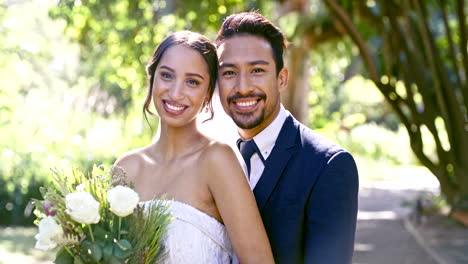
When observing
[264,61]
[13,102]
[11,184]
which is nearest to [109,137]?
[11,184]

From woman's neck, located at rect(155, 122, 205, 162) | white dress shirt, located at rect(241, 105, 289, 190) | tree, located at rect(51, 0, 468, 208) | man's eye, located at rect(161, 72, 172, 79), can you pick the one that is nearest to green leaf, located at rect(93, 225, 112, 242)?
woman's neck, located at rect(155, 122, 205, 162)

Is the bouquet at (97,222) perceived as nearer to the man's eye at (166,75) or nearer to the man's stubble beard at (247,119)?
the man's eye at (166,75)

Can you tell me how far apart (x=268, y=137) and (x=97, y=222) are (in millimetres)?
1097

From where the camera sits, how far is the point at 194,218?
9.57ft

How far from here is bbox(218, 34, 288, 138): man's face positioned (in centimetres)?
335

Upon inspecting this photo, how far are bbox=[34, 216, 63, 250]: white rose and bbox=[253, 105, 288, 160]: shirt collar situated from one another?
1128mm

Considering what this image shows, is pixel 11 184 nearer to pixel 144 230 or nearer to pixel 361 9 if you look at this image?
pixel 361 9

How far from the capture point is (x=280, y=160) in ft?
10.6

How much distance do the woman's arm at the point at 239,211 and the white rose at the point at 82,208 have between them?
22.5 inches

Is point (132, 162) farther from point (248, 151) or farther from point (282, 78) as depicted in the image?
point (282, 78)

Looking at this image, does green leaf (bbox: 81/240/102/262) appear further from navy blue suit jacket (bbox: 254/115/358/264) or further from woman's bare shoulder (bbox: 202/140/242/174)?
navy blue suit jacket (bbox: 254/115/358/264)

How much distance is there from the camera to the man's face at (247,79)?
3.35 metres

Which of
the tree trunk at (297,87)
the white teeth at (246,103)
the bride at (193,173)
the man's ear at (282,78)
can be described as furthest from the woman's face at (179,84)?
the tree trunk at (297,87)

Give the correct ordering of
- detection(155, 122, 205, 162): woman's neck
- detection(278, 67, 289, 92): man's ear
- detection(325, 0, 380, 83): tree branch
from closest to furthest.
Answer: detection(155, 122, 205, 162): woman's neck, detection(278, 67, 289, 92): man's ear, detection(325, 0, 380, 83): tree branch
